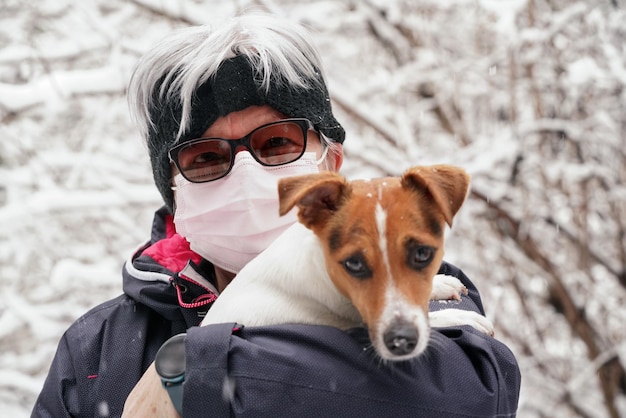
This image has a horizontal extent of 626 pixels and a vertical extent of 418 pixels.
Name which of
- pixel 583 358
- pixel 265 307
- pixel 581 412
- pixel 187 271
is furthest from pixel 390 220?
pixel 583 358

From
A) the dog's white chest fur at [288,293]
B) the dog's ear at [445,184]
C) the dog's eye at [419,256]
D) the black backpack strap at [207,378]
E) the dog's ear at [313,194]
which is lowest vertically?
the dog's white chest fur at [288,293]

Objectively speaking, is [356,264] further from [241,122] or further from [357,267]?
[241,122]

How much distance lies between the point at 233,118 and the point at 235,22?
0.42 meters

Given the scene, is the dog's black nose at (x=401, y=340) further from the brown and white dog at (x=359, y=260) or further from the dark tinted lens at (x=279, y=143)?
the dark tinted lens at (x=279, y=143)

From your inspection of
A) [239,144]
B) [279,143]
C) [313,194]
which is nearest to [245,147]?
[239,144]

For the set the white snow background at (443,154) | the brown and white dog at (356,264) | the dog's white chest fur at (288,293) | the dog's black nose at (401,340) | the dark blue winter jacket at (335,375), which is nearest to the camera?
the dark blue winter jacket at (335,375)

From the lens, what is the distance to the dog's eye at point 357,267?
1.77 meters

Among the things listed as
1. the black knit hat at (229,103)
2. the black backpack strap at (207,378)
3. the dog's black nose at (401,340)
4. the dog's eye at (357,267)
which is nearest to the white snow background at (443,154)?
the black knit hat at (229,103)

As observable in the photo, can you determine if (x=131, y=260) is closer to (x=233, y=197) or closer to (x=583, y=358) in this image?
(x=233, y=197)

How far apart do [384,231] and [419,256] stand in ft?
0.43

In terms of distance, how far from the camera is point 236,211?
2.20 meters

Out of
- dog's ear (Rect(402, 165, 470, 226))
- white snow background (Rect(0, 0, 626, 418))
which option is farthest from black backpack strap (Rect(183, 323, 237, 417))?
white snow background (Rect(0, 0, 626, 418))

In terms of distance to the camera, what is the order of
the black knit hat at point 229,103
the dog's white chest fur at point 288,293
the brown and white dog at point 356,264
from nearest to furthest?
1. the brown and white dog at point 356,264
2. the dog's white chest fur at point 288,293
3. the black knit hat at point 229,103

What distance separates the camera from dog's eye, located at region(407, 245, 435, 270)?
178 cm
